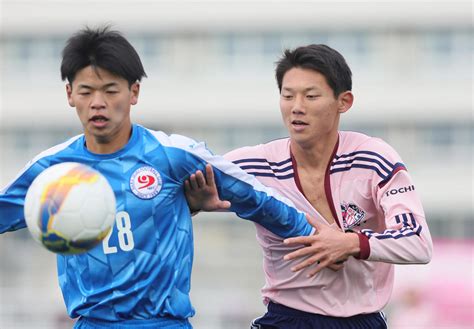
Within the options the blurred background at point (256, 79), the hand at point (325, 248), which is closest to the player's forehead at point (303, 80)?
the hand at point (325, 248)

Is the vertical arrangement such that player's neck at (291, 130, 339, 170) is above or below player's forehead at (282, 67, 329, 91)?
below

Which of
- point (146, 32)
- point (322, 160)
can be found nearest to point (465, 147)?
point (146, 32)

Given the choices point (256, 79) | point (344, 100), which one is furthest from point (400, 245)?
point (256, 79)

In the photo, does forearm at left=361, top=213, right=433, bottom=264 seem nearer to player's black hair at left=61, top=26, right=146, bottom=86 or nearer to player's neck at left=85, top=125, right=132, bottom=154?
player's neck at left=85, top=125, right=132, bottom=154

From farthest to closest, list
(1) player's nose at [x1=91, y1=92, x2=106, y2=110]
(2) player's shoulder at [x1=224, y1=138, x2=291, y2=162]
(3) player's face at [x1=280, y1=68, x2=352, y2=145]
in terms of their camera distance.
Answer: (2) player's shoulder at [x1=224, y1=138, x2=291, y2=162] < (3) player's face at [x1=280, y1=68, x2=352, y2=145] < (1) player's nose at [x1=91, y1=92, x2=106, y2=110]

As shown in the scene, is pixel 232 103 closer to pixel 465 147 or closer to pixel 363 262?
pixel 465 147

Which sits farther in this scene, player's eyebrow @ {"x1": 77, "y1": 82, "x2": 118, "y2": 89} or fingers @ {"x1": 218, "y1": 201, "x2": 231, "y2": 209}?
fingers @ {"x1": 218, "y1": 201, "x2": 231, "y2": 209}

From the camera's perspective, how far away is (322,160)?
25.9 ft

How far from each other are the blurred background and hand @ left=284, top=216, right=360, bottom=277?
36144mm

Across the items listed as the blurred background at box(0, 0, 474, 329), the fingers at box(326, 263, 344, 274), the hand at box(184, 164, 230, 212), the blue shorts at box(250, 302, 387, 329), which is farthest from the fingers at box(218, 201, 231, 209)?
the blurred background at box(0, 0, 474, 329)

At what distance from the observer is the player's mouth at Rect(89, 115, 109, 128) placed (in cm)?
670

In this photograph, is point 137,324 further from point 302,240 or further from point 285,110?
point 285,110

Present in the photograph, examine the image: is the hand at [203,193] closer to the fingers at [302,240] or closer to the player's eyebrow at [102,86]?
the fingers at [302,240]

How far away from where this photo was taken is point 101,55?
6762mm
